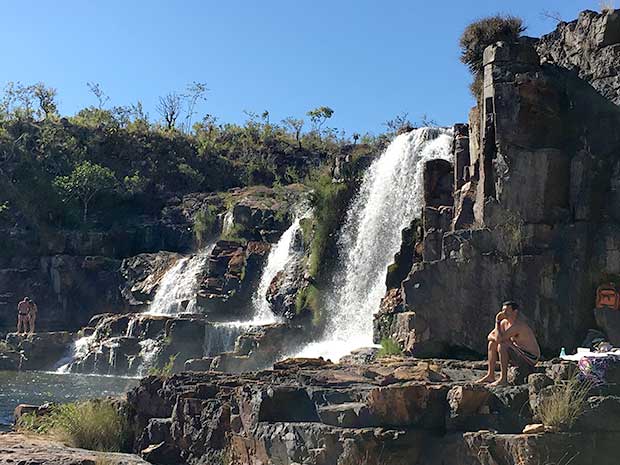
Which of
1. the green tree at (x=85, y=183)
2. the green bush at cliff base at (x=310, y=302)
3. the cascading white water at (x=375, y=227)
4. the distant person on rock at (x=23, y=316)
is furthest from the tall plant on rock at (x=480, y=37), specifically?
the green tree at (x=85, y=183)

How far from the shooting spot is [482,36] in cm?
2352

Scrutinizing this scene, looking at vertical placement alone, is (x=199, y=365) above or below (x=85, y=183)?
below

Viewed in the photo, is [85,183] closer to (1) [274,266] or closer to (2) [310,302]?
(1) [274,266]

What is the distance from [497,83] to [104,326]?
21.7m

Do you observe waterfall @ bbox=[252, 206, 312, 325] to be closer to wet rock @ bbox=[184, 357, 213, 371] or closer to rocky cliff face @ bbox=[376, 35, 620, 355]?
wet rock @ bbox=[184, 357, 213, 371]

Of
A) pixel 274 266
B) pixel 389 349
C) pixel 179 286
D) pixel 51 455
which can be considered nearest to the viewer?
pixel 51 455

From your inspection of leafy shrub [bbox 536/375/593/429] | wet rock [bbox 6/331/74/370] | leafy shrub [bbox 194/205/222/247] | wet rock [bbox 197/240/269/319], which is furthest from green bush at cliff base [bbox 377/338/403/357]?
leafy shrub [bbox 194/205/222/247]

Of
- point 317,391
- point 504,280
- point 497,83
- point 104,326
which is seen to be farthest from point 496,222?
point 104,326

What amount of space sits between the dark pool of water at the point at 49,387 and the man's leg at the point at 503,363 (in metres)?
12.6

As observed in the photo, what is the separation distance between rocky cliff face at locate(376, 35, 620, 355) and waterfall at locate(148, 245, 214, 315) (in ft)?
60.9

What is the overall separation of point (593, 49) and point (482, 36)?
315 centimetres

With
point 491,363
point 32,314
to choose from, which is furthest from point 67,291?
point 491,363

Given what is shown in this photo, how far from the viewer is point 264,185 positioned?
55.1m

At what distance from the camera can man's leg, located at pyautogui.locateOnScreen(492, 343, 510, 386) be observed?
11359mm
